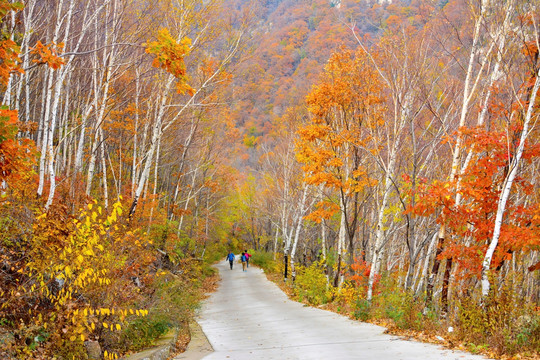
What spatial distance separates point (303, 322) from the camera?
12250mm

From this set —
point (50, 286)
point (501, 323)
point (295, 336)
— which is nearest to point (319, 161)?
point (295, 336)

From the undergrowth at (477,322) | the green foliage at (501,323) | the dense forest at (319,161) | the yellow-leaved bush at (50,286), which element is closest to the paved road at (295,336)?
the undergrowth at (477,322)

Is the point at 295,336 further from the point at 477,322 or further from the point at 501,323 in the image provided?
the point at 501,323

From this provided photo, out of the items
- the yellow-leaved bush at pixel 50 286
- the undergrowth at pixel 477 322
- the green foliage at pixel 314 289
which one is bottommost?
the green foliage at pixel 314 289

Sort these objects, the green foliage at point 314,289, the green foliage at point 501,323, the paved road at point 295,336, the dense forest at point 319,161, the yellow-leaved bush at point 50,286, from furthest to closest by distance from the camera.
Result: 1. the green foliage at point 314,289
2. the paved road at point 295,336
3. the green foliage at point 501,323
4. the dense forest at point 319,161
5. the yellow-leaved bush at point 50,286

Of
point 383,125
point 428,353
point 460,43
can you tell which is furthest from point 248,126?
point 428,353

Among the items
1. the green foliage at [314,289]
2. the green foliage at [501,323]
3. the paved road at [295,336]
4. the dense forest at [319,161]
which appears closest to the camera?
the dense forest at [319,161]

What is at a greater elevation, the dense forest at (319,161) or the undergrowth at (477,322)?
the dense forest at (319,161)

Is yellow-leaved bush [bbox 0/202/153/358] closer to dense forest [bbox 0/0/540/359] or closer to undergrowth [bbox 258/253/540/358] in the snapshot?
dense forest [bbox 0/0/540/359]

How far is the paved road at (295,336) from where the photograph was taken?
7.47 meters

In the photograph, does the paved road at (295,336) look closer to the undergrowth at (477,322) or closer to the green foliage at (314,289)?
the undergrowth at (477,322)

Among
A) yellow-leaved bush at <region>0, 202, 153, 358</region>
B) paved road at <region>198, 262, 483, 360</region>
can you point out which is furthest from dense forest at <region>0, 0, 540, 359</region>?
paved road at <region>198, 262, 483, 360</region>

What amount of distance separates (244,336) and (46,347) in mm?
5987

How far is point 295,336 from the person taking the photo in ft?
32.9
